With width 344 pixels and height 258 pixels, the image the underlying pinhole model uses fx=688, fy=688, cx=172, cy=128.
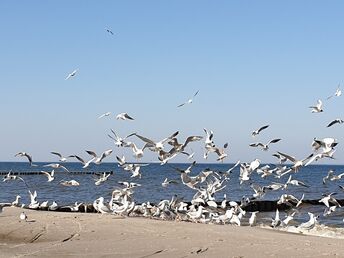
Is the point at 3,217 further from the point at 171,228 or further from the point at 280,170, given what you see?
the point at 280,170

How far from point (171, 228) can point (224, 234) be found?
130 cm

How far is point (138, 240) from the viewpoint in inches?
503

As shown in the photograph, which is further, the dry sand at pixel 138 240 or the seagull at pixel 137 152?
the seagull at pixel 137 152

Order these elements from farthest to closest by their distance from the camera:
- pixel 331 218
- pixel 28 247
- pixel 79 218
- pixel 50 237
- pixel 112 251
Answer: pixel 331 218, pixel 79 218, pixel 50 237, pixel 28 247, pixel 112 251

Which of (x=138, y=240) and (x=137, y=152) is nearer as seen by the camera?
(x=138, y=240)

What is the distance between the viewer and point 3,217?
1623cm

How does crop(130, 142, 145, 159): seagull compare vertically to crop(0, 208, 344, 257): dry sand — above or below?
above

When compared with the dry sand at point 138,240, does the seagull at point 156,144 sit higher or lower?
higher

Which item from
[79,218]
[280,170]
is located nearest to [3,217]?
[79,218]

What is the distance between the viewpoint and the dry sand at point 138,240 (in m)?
11.5

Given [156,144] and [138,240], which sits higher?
[156,144]

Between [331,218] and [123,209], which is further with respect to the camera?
[331,218]

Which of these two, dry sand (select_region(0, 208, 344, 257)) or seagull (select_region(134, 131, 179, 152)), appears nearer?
dry sand (select_region(0, 208, 344, 257))

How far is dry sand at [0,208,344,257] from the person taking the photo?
11.5 m
